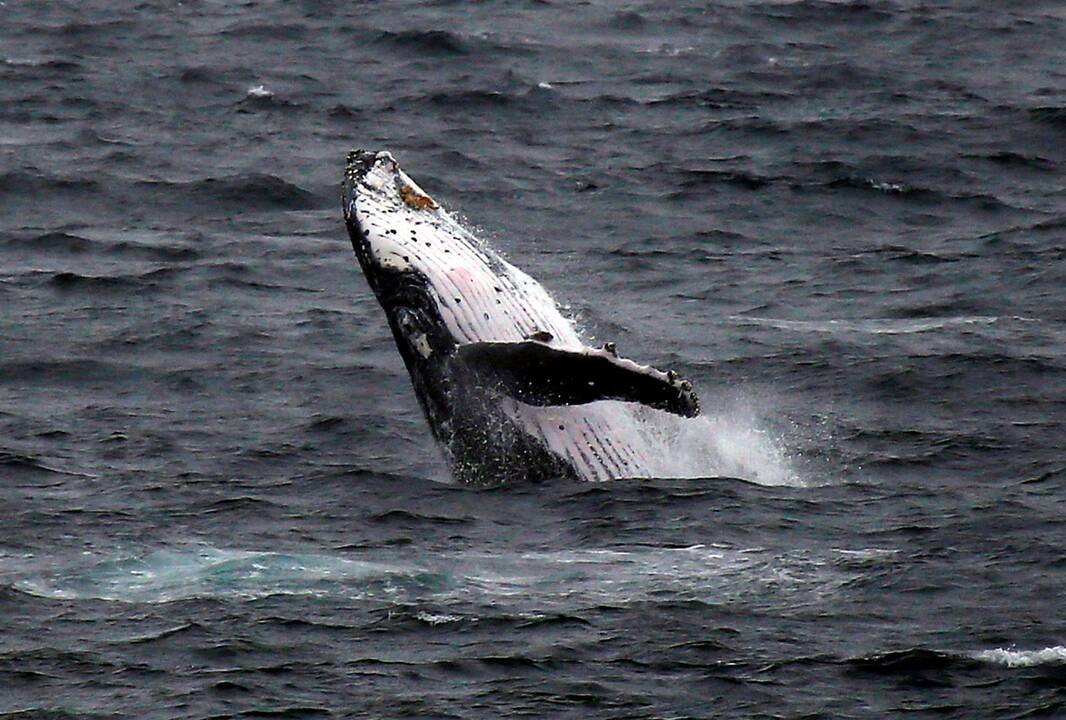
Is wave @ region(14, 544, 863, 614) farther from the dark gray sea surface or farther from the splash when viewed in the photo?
the splash

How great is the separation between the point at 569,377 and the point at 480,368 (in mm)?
1097

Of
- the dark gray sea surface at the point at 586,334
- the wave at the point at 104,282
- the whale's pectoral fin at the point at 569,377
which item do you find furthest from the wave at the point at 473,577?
the wave at the point at 104,282

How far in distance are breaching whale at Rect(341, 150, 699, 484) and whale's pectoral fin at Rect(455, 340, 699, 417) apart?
0.04m

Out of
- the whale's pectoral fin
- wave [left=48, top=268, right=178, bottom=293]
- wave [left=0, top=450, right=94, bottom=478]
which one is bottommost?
wave [left=0, top=450, right=94, bottom=478]

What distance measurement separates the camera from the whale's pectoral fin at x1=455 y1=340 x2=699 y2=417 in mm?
20656

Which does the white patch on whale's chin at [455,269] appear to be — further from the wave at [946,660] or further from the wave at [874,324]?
the wave at [874,324]

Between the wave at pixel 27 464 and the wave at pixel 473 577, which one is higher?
the wave at pixel 473 577

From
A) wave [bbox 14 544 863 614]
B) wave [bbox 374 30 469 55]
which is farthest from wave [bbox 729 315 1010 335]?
wave [bbox 374 30 469 55]

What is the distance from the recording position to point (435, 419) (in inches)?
889

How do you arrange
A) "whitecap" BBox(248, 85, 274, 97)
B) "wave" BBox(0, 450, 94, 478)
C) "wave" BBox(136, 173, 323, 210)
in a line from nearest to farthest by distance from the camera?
1. "wave" BBox(0, 450, 94, 478)
2. "wave" BBox(136, 173, 323, 210)
3. "whitecap" BBox(248, 85, 274, 97)

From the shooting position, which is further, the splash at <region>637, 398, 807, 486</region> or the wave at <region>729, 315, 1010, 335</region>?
the wave at <region>729, 315, 1010, 335</region>

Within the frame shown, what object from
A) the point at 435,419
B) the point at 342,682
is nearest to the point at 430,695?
the point at 342,682

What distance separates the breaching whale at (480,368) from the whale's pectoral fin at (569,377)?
4 centimetres

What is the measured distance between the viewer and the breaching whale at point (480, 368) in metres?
22.2
